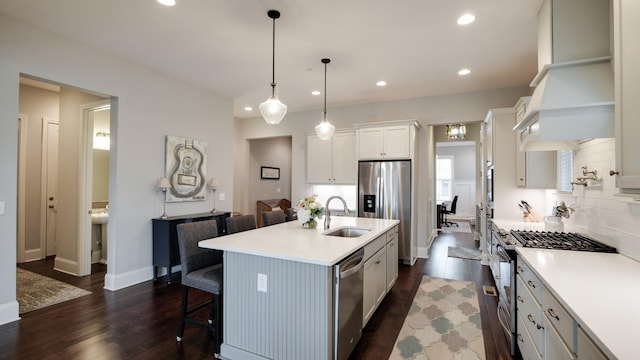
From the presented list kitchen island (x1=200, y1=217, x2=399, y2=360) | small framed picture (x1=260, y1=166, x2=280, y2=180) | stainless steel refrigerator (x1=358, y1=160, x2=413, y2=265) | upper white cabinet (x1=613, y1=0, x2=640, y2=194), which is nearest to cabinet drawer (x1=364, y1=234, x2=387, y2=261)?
kitchen island (x1=200, y1=217, x2=399, y2=360)

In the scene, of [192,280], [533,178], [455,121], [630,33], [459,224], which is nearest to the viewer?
[630,33]

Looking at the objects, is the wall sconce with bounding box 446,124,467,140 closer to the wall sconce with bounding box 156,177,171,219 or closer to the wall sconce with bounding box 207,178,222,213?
the wall sconce with bounding box 207,178,222,213

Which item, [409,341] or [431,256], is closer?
[409,341]

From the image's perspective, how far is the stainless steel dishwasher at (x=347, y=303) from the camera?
1958 mm

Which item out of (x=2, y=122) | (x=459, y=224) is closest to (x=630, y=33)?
(x=2, y=122)

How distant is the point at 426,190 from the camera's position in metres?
5.43

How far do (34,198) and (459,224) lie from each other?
34.4ft

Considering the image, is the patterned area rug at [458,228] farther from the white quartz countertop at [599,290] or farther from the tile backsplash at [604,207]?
the white quartz countertop at [599,290]

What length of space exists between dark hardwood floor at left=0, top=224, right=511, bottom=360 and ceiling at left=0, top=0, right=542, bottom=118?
9.46 ft

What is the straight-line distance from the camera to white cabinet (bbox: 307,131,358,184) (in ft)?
18.7

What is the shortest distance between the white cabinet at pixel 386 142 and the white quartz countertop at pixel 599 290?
298cm

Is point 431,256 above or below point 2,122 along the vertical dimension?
below

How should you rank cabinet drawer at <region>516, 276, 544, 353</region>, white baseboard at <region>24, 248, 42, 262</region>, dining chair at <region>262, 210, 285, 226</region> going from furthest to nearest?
white baseboard at <region>24, 248, 42, 262</region>, dining chair at <region>262, 210, 285, 226</region>, cabinet drawer at <region>516, 276, 544, 353</region>

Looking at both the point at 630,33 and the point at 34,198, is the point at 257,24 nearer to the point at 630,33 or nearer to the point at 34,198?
the point at 630,33
